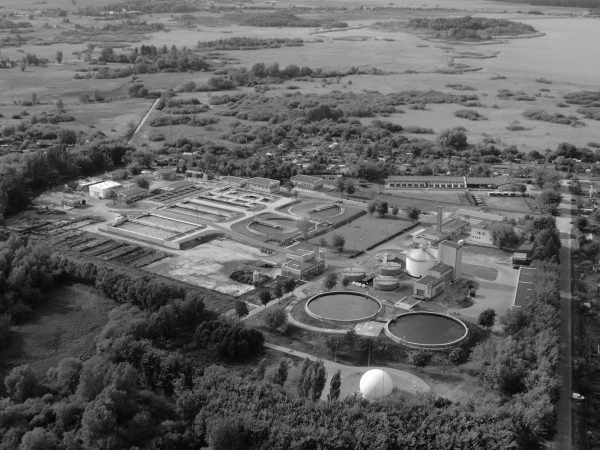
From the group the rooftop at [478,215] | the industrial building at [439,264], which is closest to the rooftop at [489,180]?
the rooftop at [478,215]

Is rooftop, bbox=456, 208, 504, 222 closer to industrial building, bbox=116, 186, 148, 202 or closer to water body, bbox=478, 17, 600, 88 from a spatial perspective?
industrial building, bbox=116, 186, 148, 202

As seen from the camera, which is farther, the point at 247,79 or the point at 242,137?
the point at 247,79

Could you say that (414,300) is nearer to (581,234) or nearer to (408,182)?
(581,234)

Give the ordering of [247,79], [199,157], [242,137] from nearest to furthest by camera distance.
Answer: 1. [199,157]
2. [242,137]
3. [247,79]

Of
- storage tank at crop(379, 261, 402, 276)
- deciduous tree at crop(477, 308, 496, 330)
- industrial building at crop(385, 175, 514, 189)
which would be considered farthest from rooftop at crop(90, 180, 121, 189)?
deciduous tree at crop(477, 308, 496, 330)

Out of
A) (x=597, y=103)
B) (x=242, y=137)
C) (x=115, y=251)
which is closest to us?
(x=115, y=251)

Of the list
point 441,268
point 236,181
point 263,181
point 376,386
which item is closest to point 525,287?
point 441,268

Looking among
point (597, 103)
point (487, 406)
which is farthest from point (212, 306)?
point (597, 103)
